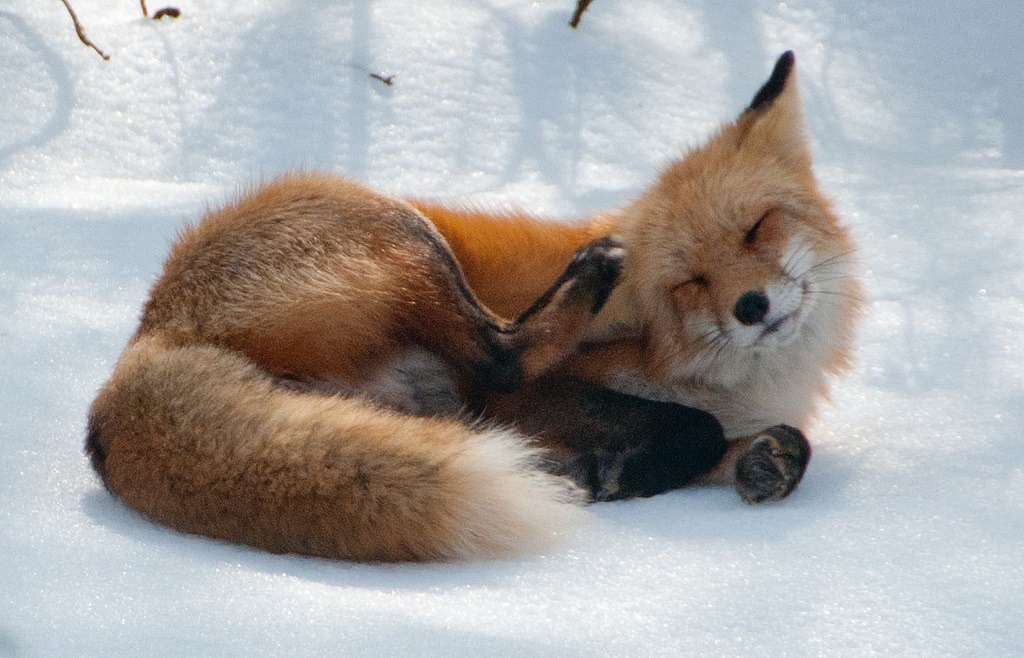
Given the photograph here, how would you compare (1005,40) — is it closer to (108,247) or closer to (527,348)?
(527,348)

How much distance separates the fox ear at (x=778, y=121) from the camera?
2773 millimetres

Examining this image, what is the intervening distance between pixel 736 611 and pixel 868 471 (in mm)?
881

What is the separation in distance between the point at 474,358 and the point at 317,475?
2.11 feet

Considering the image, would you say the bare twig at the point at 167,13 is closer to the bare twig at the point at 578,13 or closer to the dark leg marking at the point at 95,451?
the bare twig at the point at 578,13

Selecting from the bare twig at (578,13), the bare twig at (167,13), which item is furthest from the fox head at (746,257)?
the bare twig at (167,13)

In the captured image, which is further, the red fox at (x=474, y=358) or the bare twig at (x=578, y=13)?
the bare twig at (x=578, y=13)

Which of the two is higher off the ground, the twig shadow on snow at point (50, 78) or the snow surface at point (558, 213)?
the snow surface at point (558, 213)

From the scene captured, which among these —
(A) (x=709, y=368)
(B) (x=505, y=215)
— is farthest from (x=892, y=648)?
(B) (x=505, y=215)

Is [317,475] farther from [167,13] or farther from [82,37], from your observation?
[167,13]

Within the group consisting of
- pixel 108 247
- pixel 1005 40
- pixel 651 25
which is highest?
pixel 1005 40

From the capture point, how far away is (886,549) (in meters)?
1.90

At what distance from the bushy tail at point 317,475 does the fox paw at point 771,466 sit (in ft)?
1.41

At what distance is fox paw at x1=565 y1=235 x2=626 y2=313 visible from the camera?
250 cm

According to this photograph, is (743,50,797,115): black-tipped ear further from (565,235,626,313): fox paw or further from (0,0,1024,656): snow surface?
(0,0,1024,656): snow surface
